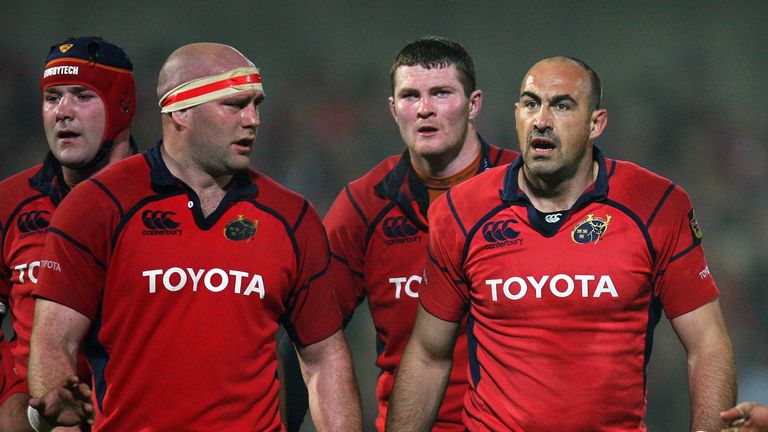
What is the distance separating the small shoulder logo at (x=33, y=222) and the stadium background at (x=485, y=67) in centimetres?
313

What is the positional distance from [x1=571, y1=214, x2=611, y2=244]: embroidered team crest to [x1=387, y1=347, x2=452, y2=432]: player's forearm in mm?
606

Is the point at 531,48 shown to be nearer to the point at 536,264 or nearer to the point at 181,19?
the point at 181,19

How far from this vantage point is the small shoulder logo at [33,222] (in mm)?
4156

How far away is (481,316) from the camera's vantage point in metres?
3.66

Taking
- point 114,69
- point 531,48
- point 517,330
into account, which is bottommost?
point 517,330

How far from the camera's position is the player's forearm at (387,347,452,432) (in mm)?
3783

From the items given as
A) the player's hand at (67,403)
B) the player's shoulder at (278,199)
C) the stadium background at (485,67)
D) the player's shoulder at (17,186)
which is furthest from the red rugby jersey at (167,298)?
the stadium background at (485,67)

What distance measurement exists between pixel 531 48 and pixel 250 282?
4.85 meters

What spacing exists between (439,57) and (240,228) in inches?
50.3

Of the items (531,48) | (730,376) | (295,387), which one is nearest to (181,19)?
(531,48)

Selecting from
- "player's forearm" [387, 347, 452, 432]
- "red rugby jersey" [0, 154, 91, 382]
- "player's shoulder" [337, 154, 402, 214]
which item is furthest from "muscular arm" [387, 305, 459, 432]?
"red rugby jersey" [0, 154, 91, 382]

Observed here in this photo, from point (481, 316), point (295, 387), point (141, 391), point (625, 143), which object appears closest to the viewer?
point (141, 391)

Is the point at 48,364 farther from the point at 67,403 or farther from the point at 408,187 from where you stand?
the point at 408,187

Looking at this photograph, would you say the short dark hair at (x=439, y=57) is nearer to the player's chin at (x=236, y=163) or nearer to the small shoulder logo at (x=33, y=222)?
the player's chin at (x=236, y=163)
